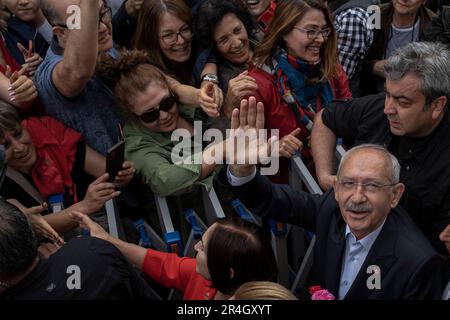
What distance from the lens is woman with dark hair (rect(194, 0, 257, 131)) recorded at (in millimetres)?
3070

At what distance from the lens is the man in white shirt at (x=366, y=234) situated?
195 centimetres

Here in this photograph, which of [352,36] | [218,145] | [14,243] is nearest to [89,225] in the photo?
[14,243]

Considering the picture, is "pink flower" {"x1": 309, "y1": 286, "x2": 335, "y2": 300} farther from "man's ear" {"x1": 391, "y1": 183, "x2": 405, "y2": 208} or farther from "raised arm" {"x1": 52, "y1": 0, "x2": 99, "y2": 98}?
"raised arm" {"x1": 52, "y1": 0, "x2": 99, "y2": 98}

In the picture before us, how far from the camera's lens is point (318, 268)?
226 centimetres

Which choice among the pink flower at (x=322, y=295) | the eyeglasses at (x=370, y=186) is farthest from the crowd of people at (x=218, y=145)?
the pink flower at (x=322, y=295)

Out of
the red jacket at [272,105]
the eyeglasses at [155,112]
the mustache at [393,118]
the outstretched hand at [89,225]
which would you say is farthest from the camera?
the red jacket at [272,105]

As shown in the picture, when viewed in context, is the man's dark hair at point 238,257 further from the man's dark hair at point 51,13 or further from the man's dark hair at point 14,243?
the man's dark hair at point 51,13

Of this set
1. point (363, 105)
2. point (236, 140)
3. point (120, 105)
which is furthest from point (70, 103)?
point (363, 105)

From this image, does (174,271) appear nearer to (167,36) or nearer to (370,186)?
(370,186)

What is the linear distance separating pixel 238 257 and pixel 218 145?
2.31 feet

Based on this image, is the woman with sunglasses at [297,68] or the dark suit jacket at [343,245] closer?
the dark suit jacket at [343,245]

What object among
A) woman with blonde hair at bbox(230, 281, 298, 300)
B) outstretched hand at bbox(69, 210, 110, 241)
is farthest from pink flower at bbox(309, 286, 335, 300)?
→ outstretched hand at bbox(69, 210, 110, 241)

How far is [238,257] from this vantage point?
1.92 m

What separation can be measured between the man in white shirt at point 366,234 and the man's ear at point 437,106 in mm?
380
